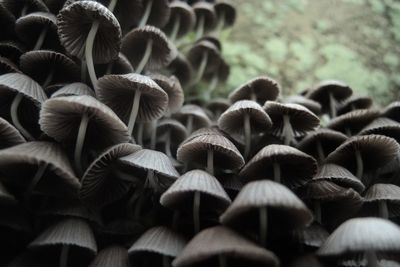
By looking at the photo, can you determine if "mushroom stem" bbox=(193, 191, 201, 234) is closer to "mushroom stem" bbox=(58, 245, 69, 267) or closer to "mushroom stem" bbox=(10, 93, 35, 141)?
"mushroom stem" bbox=(58, 245, 69, 267)

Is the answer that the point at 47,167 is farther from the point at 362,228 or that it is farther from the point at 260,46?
the point at 260,46

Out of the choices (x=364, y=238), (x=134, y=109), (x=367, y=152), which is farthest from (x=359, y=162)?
(x=134, y=109)

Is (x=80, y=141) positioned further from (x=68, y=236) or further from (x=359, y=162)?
(x=359, y=162)

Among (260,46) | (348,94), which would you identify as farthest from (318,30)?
(348,94)

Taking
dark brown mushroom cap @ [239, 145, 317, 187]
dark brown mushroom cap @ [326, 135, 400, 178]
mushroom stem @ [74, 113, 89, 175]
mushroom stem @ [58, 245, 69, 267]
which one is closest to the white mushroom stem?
mushroom stem @ [58, 245, 69, 267]

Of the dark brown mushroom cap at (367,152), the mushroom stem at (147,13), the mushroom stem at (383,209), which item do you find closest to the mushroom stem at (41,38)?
the mushroom stem at (147,13)
